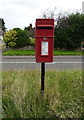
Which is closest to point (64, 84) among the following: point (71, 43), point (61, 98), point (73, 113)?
point (61, 98)

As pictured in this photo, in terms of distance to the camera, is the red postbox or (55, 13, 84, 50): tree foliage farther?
(55, 13, 84, 50): tree foliage

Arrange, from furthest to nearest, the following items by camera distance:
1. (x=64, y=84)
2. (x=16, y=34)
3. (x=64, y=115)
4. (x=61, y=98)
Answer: (x=16, y=34)
(x=64, y=84)
(x=61, y=98)
(x=64, y=115)

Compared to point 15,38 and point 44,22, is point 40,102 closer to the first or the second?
point 44,22

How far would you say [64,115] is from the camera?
101 inches

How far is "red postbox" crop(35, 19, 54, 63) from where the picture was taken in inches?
119

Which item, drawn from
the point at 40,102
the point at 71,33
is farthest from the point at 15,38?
the point at 40,102

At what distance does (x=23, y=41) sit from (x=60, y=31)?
4.37m

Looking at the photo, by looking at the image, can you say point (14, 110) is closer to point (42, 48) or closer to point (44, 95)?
point (44, 95)

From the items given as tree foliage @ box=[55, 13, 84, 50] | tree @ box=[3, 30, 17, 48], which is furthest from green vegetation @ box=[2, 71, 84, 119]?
tree foliage @ box=[55, 13, 84, 50]

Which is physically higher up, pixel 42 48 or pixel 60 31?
pixel 60 31

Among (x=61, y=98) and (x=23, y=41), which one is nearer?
(x=61, y=98)

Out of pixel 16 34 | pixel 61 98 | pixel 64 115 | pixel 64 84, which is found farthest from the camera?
pixel 16 34

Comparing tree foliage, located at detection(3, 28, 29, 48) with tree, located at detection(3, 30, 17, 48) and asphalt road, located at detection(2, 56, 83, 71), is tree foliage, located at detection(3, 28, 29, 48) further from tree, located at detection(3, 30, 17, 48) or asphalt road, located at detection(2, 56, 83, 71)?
asphalt road, located at detection(2, 56, 83, 71)

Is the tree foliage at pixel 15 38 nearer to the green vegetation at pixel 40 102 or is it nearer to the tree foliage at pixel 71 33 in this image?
the tree foliage at pixel 71 33
